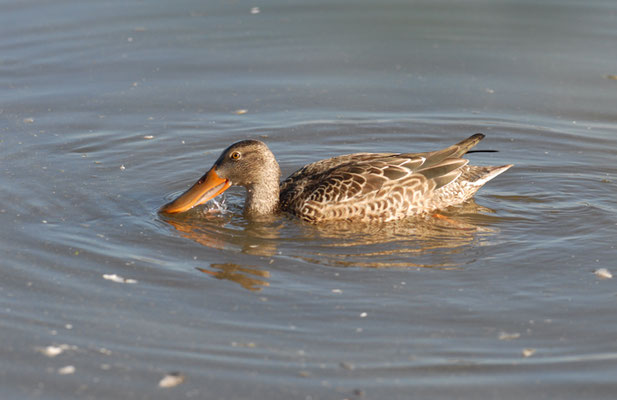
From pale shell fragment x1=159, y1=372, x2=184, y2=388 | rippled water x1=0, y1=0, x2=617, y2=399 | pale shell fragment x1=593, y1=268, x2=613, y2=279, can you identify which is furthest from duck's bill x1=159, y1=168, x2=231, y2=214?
pale shell fragment x1=593, y1=268, x2=613, y2=279

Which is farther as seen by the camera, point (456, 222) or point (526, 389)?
point (456, 222)

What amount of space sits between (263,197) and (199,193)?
0.63 metres

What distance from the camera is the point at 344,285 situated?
7090 mm

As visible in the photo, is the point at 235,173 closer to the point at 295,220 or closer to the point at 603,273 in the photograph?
the point at 295,220

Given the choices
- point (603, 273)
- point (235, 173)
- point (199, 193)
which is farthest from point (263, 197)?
point (603, 273)

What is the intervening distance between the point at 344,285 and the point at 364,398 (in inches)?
65.7

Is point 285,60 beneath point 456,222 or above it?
above

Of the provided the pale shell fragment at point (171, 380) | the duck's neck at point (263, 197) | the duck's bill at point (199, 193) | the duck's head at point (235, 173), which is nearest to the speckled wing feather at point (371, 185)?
the duck's neck at point (263, 197)

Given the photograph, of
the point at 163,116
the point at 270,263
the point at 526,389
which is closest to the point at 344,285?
the point at 270,263

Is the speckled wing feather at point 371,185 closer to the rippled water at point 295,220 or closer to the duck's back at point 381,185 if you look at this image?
the duck's back at point 381,185

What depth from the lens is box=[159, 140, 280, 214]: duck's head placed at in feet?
28.7

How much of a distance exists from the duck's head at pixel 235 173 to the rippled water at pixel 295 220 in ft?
0.57

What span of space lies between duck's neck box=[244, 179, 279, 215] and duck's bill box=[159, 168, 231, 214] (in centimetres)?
27

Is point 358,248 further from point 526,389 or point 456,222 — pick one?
point 526,389
